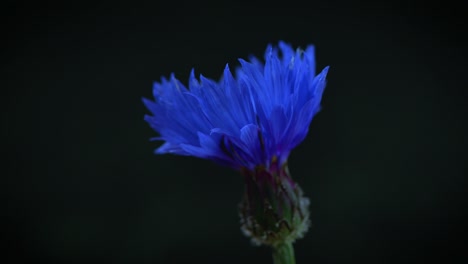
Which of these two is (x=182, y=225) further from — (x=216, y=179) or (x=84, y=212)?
(x=84, y=212)

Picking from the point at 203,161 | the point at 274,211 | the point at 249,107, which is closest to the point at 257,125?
the point at 249,107

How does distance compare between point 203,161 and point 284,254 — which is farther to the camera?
point 203,161

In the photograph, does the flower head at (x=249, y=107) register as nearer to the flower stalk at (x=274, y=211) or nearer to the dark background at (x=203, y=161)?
the flower stalk at (x=274, y=211)

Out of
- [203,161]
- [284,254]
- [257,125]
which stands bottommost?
[284,254]

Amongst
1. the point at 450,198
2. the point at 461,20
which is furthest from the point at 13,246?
the point at 461,20

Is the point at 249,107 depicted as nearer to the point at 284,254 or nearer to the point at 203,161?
the point at 284,254

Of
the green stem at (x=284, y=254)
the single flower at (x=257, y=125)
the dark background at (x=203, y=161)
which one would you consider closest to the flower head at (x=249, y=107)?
the single flower at (x=257, y=125)

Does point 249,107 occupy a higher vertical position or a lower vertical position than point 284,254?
higher
